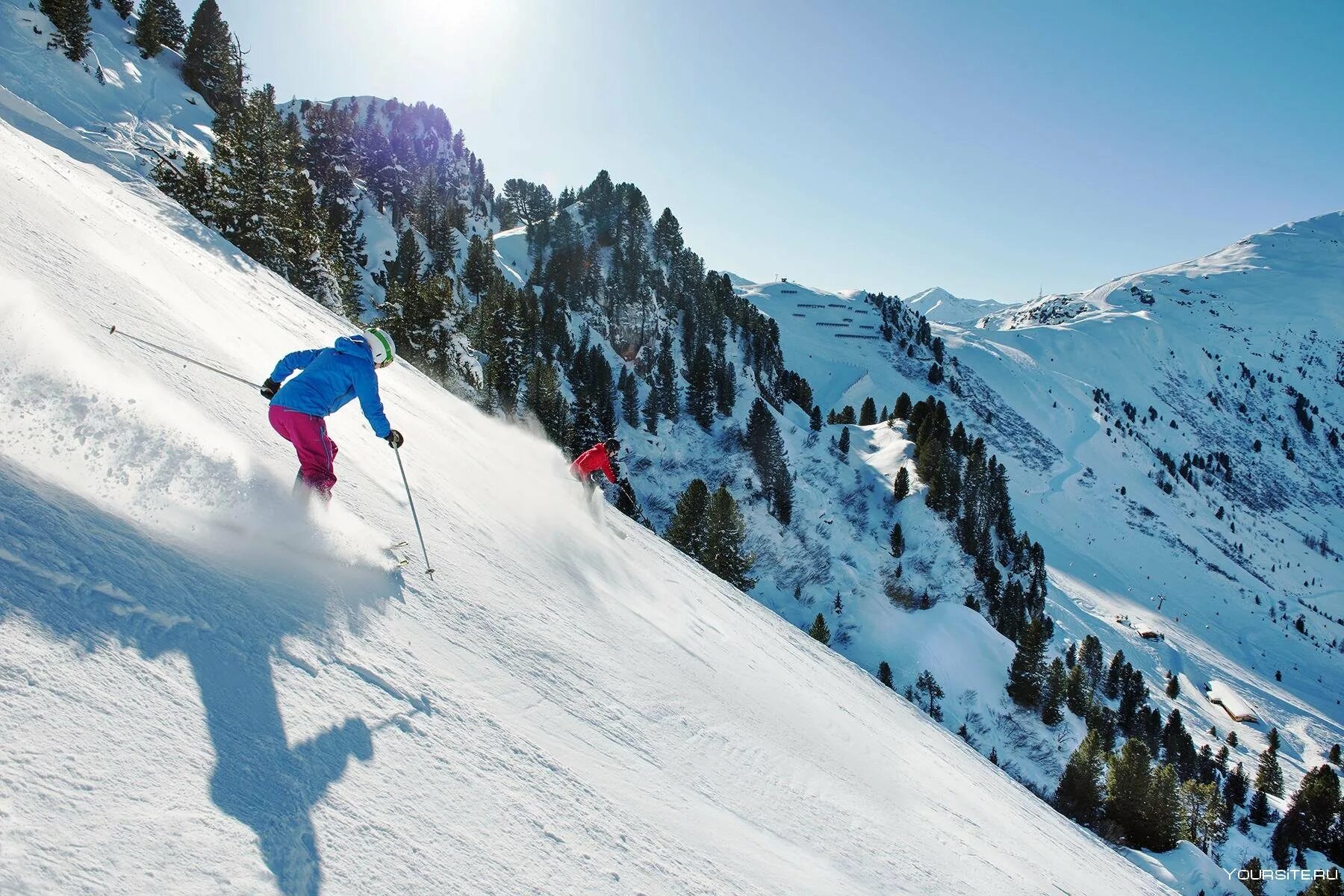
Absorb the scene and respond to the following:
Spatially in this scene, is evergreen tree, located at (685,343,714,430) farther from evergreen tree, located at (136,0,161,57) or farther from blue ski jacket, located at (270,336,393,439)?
blue ski jacket, located at (270,336,393,439)

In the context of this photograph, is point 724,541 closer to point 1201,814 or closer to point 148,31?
point 1201,814

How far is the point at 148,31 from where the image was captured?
5981cm

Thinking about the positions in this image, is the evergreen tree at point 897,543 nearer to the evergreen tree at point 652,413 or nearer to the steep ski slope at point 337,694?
the evergreen tree at point 652,413

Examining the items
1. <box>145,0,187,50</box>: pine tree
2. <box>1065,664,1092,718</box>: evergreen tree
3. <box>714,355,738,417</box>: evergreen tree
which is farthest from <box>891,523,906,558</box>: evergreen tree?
<box>145,0,187,50</box>: pine tree

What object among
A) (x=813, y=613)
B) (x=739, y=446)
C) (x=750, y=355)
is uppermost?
(x=750, y=355)

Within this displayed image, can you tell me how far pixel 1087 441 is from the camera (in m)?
180

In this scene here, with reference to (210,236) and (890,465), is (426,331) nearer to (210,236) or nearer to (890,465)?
(210,236)

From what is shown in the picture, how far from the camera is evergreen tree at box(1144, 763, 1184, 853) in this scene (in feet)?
165

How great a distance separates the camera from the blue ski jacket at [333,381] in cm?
661

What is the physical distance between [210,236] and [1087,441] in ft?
681

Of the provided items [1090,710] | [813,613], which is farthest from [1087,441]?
[813,613]

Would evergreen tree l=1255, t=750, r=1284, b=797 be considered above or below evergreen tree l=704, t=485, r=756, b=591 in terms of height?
above

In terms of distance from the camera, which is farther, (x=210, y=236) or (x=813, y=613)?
(x=813, y=613)

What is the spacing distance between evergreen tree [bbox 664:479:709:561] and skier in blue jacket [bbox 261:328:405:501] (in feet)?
162
